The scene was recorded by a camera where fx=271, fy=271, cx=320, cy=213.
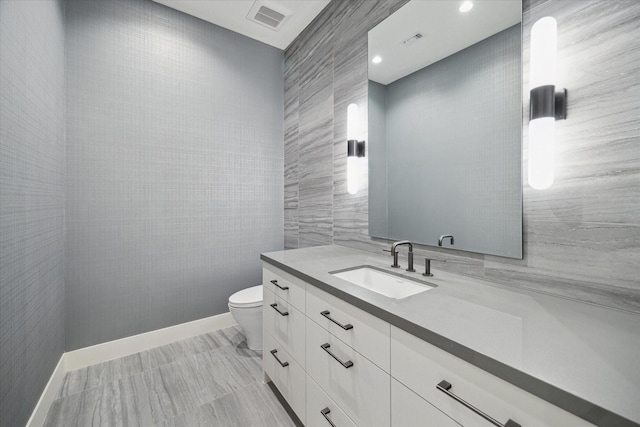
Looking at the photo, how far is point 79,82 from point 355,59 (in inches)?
79.1

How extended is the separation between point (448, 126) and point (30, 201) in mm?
2199

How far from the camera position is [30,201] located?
139 cm

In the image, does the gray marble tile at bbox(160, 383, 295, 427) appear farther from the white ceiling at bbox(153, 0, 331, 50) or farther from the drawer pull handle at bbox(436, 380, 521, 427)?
the white ceiling at bbox(153, 0, 331, 50)

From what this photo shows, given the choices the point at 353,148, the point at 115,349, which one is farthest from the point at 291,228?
the point at 115,349

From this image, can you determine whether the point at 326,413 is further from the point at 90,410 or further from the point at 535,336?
the point at 90,410

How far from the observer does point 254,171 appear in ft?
8.96

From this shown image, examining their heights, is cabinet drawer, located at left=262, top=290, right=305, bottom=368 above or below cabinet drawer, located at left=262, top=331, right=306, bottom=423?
above

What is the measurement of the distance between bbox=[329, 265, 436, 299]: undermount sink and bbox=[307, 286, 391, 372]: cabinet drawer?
0.19 metres

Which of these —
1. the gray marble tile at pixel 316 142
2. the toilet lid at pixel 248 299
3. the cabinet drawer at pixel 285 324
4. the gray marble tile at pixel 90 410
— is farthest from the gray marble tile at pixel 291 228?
the gray marble tile at pixel 90 410

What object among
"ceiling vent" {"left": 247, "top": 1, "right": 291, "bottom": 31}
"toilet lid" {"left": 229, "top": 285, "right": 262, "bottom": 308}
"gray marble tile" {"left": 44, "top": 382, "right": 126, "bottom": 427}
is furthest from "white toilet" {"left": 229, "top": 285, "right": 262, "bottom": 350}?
"ceiling vent" {"left": 247, "top": 1, "right": 291, "bottom": 31}

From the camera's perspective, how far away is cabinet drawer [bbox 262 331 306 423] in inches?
54.4

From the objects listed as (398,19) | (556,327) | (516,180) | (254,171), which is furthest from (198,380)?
(398,19)

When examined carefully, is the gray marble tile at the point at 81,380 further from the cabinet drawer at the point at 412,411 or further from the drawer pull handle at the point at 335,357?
the cabinet drawer at the point at 412,411

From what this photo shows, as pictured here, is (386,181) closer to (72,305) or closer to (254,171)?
(254,171)
